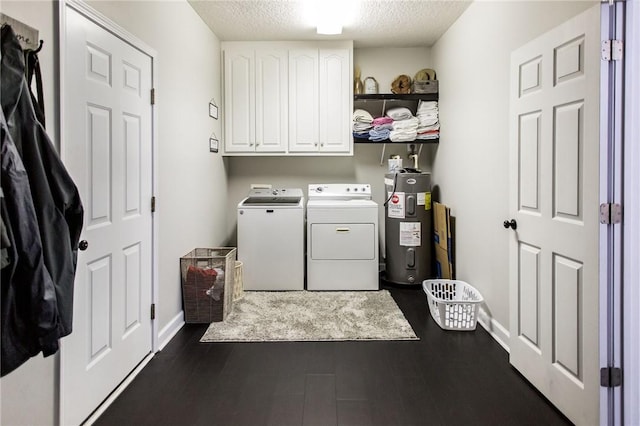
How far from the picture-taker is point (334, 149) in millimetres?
4016

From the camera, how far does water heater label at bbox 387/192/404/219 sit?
3.78 metres

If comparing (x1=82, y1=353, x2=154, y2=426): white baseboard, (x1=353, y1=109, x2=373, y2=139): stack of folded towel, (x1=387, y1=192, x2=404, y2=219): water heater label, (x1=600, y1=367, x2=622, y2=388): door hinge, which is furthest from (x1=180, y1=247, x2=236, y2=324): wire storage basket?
(x1=600, y1=367, x2=622, y2=388): door hinge

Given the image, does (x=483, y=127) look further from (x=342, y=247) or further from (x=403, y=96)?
(x=342, y=247)

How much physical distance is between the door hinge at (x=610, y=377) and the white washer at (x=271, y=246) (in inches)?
100

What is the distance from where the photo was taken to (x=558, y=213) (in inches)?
Answer: 71.1

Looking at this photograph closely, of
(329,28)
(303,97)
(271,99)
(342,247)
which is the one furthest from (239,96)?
(342,247)

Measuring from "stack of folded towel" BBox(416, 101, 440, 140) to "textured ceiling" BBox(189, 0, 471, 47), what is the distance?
0.69 m

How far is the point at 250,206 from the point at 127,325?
5.85 ft

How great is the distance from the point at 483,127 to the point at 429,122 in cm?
114

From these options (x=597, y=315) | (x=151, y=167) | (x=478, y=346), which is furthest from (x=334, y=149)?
(x=597, y=315)

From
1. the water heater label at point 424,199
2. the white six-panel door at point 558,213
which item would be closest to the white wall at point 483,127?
the water heater label at point 424,199

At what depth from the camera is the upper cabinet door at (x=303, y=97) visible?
3959 millimetres

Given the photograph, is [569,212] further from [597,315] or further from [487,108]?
[487,108]

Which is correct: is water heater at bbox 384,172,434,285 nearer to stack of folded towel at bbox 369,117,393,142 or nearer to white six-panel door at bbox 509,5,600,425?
stack of folded towel at bbox 369,117,393,142
